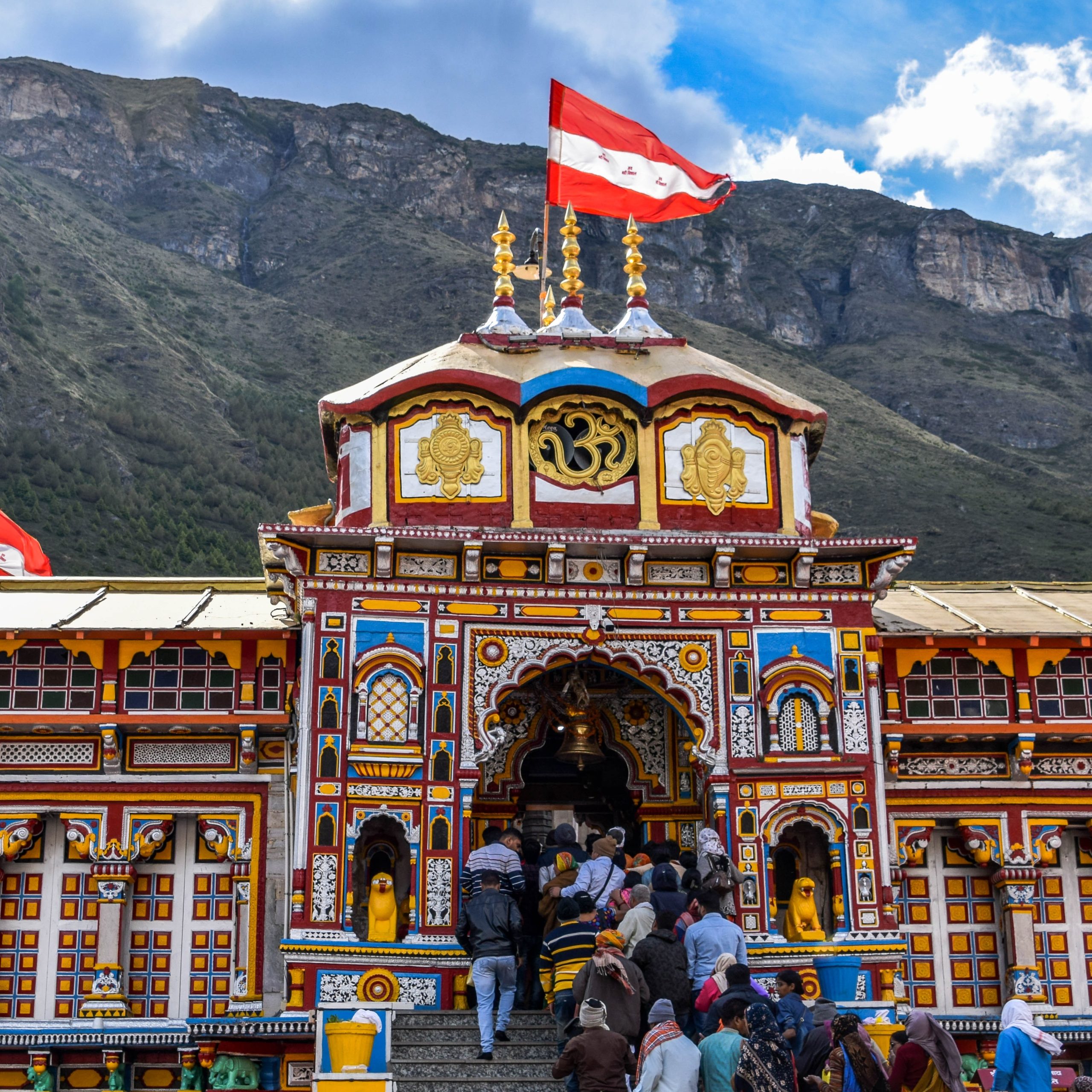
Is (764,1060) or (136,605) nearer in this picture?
(764,1060)

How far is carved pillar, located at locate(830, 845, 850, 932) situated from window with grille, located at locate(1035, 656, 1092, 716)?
409cm

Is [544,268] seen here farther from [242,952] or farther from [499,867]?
[242,952]

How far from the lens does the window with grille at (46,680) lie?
2070 cm

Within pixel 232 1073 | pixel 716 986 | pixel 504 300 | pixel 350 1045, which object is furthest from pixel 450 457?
pixel 716 986

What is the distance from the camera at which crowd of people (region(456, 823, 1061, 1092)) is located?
39.6 ft

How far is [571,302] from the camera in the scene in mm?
21922

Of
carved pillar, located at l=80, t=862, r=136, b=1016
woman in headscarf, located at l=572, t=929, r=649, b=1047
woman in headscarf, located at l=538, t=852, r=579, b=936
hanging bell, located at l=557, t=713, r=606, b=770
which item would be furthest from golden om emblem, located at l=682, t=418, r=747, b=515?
carved pillar, located at l=80, t=862, r=136, b=1016

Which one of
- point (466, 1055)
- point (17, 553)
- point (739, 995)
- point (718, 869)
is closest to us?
point (739, 995)

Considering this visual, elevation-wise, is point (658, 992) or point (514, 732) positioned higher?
point (514, 732)

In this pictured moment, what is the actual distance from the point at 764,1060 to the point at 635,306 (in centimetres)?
1277

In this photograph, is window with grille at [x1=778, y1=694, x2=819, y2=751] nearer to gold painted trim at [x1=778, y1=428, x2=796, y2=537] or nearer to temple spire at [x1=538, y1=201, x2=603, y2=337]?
gold painted trim at [x1=778, y1=428, x2=796, y2=537]

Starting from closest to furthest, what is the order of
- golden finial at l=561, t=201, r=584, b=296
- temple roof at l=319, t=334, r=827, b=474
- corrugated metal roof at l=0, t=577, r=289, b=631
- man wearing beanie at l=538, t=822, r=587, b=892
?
man wearing beanie at l=538, t=822, r=587, b=892, temple roof at l=319, t=334, r=827, b=474, corrugated metal roof at l=0, t=577, r=289, b=631, golden finial at l=561, t=201, r=584, b=296

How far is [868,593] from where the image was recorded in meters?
20.6

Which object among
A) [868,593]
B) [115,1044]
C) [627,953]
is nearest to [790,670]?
[868,593]
